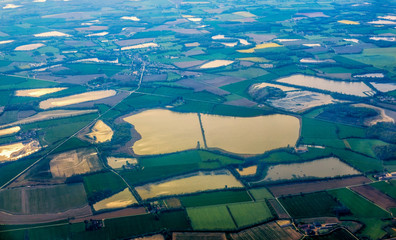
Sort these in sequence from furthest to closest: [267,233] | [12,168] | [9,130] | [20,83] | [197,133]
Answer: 1. [20,83]
2. [9,130]
3. [197,133]
4. [12,168]
5. [267,233]

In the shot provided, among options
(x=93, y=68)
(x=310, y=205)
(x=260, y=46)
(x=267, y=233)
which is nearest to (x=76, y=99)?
(x=93, y=68)

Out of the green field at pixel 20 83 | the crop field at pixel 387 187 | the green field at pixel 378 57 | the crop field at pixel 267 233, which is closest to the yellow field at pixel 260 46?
the green field at pixel 378 57

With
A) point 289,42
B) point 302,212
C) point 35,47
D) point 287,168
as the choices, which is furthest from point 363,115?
point 35,47

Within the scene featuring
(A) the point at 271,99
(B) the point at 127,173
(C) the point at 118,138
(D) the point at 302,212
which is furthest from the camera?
(A) the point at 271,99

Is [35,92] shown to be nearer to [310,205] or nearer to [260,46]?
[310,205]

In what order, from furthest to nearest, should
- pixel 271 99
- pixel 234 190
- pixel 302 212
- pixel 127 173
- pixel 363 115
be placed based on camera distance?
pixel 271 99
pixel 363 115
pixel 127 173
pixel 234 190
pixel 302 212

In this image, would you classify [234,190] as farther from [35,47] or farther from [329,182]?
[35,47]

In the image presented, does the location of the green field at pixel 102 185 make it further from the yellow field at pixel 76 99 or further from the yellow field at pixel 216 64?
the yellow field at pixel 216 64
